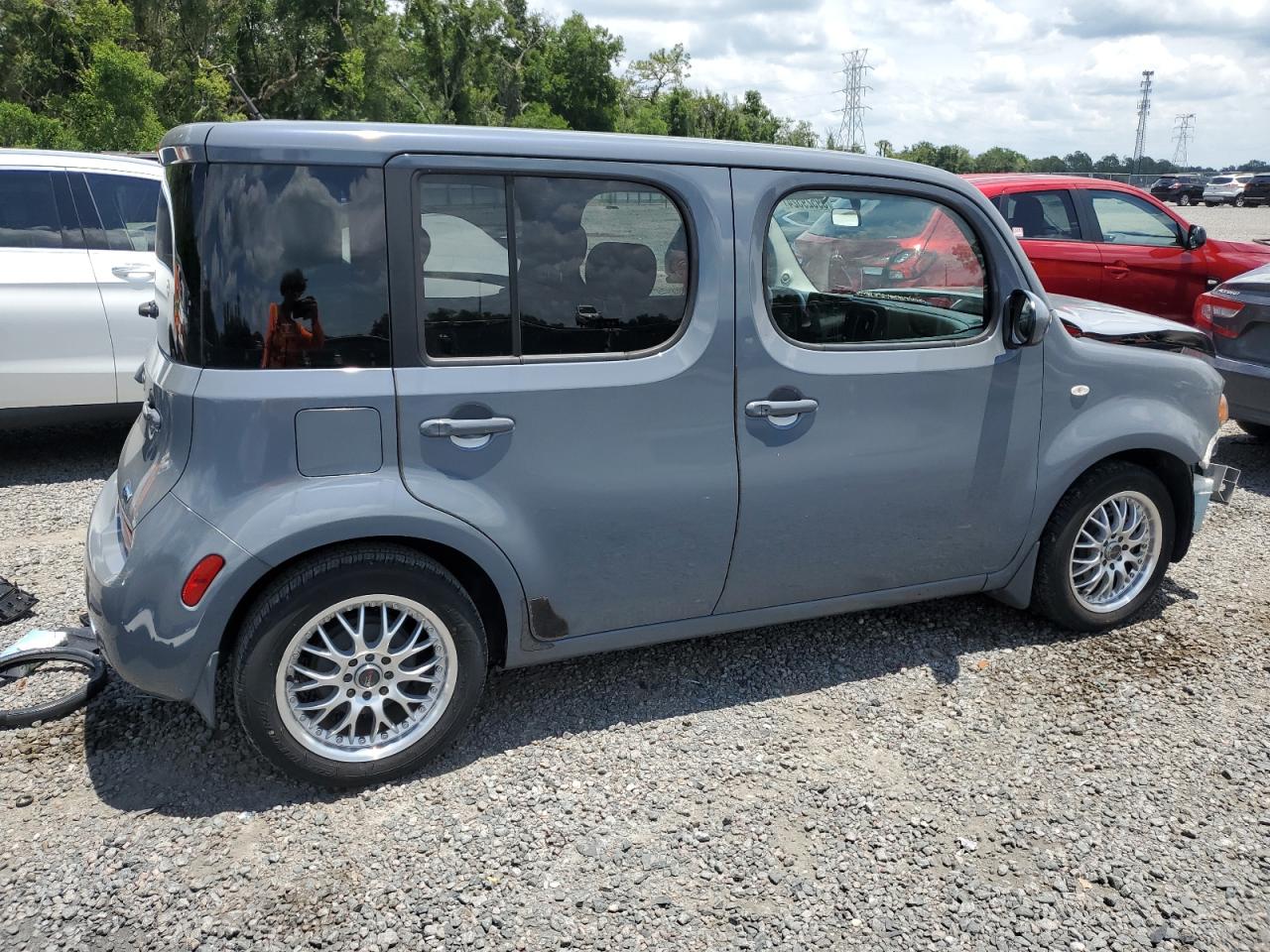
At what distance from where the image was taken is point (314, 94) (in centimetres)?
5056

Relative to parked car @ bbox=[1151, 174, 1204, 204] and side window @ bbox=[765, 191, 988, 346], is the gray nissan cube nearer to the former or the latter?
side window @ bbox=[765, 191, 988, 346]

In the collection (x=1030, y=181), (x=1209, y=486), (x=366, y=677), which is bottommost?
(x=366, y=677)

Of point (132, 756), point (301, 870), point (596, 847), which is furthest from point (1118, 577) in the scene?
point (132, 756)

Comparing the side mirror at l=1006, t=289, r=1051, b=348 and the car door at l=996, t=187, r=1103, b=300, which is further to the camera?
the car door at l=996, t=187, r=1103, b=300

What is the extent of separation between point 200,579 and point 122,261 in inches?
168

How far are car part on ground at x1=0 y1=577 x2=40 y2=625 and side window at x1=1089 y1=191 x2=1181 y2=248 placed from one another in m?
8.39

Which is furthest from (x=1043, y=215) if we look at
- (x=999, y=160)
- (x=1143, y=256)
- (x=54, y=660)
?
(x=999, y=160)

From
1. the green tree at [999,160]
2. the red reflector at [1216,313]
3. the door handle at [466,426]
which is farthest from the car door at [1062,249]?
the green tree at [999,160]

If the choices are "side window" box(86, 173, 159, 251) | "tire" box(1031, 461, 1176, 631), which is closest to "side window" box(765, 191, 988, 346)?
"tire" box(1031, 461, 1176, 631)

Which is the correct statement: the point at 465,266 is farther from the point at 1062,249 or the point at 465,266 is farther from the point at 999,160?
the point at 999,160

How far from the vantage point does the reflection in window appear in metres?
2.79

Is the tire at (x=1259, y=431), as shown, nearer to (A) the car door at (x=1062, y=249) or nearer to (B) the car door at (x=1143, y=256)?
(B) the car door at (x=1143, y=256)

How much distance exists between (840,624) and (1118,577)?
→ 1192 mm

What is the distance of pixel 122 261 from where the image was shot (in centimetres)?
626
